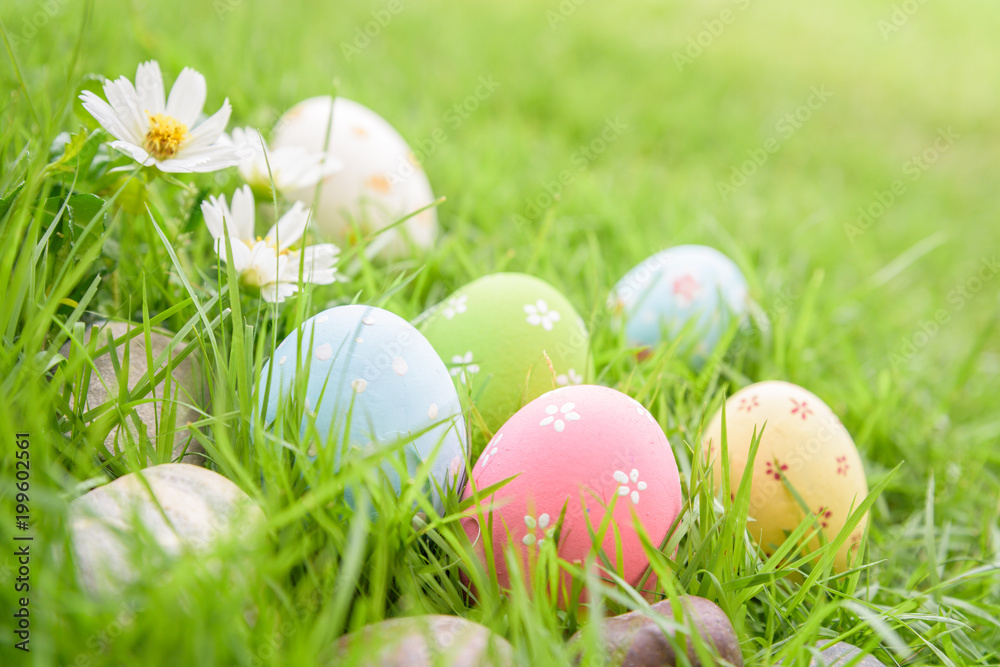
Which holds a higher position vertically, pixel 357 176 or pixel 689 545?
pixel 357 176

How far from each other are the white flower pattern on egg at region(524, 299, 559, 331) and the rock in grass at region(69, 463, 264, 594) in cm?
52

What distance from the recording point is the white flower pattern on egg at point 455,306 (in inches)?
44.0

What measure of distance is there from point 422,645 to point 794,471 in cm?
66

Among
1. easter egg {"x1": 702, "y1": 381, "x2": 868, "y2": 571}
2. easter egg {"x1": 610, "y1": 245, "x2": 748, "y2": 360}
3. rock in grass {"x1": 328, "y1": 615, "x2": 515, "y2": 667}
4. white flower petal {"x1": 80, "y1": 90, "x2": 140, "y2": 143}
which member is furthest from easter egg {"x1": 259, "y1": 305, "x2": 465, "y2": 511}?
easter egg {"x1": 610, "y1": 245, "x2": 748, "y2": 360}

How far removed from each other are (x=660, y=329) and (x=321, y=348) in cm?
76

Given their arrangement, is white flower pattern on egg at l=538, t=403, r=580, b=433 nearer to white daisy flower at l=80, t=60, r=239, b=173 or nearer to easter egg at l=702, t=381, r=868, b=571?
easter egg at l=702, t=381, r=868, b=571

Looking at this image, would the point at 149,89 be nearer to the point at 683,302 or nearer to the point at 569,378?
the point at 569,378

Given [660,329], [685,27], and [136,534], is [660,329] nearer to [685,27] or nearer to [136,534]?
[136,534]

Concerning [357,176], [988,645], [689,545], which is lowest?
[988,645]

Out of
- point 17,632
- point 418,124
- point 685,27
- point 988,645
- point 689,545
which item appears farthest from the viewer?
point 685,27

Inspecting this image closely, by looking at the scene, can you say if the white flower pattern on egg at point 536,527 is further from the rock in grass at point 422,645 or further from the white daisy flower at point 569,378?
the white daisy flower at point 569,378

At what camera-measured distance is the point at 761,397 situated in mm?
1119

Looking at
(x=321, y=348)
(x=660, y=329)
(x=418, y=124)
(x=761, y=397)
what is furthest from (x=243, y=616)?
(x=418, y=124)

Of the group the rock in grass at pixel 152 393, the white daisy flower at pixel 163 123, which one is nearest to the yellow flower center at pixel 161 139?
the white daisy flower at pixel 163 123
